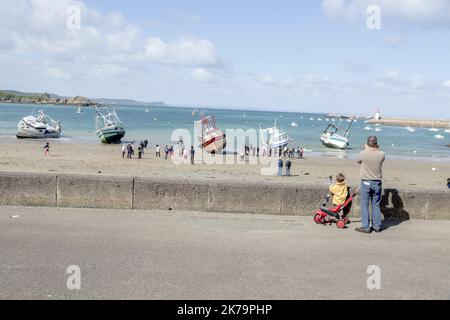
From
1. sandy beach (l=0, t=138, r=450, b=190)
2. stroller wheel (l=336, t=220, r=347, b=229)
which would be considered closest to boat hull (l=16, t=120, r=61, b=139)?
sandy beach (l=0, t=138, r=450, b=190)

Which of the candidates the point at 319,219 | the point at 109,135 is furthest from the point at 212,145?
the point at 319,219

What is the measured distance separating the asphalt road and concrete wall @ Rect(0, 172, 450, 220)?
453 millimetres

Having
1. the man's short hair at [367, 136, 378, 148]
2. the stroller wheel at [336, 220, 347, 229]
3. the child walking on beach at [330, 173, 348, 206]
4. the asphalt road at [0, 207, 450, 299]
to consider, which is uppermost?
the man's short hair at [367, 136, 378, 148]

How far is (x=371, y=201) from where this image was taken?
25.2 ft

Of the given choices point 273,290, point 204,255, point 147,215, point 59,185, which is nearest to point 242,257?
point 204,255

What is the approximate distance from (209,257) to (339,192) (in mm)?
2975

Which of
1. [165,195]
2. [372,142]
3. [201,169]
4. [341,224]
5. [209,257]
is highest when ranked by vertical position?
[372,142]

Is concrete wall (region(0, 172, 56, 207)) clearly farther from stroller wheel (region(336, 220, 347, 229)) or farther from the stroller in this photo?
stroller wheel (region(336, 220, 347, 229))

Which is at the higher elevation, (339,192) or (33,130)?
(33,130)

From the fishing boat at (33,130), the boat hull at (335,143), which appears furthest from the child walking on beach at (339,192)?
the fishing boat at (33,130)

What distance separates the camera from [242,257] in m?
5.96

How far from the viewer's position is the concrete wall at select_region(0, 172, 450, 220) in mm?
8648

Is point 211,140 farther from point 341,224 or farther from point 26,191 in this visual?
point 341,224

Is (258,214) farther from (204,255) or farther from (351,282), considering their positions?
(351,282)
